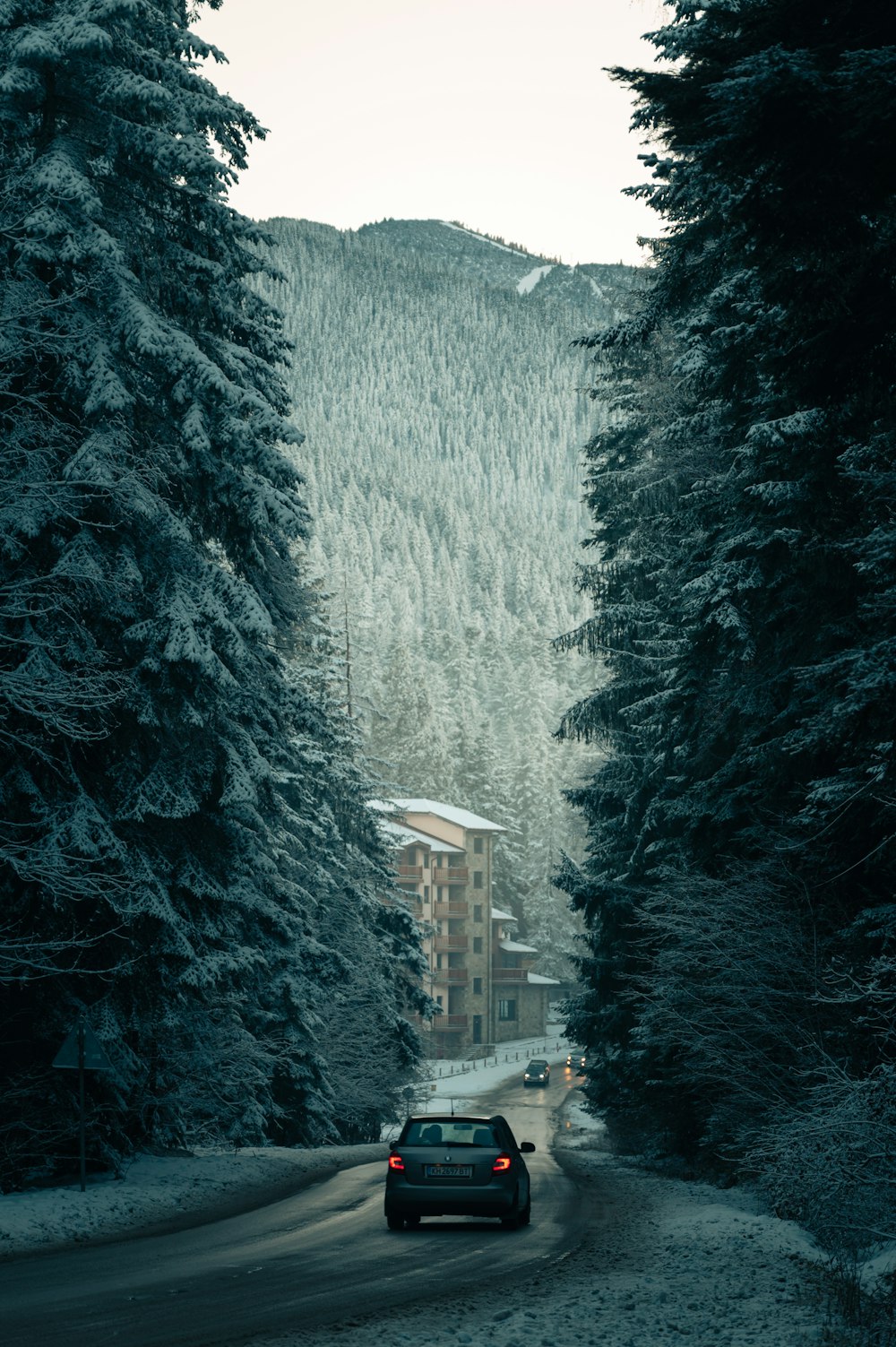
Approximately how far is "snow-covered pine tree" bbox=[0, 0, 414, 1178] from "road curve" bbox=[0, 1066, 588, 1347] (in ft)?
10.0

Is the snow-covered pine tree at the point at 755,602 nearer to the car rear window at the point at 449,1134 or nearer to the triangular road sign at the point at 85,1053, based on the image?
the car rear window at the point at 449,1134

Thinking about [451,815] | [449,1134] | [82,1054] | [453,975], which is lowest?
[449,1134]

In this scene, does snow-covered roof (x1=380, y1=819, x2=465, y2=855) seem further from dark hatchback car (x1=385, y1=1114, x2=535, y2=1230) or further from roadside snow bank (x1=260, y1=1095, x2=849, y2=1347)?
roadside snow bank (x1=260, y1=1095, x2=849, y2=1347)

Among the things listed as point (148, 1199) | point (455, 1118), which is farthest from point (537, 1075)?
point (455, 1118)

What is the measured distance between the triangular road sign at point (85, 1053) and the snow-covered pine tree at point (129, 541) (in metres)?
0.78

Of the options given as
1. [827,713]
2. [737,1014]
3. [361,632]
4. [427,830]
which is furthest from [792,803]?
[361,632]

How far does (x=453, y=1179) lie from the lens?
16156mm

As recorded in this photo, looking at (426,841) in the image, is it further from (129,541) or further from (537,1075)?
(129,541)

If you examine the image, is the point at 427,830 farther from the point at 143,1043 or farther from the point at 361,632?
the point at 143,1043

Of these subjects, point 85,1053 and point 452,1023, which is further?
point 452,1023

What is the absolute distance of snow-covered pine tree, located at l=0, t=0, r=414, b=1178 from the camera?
17.4 metres

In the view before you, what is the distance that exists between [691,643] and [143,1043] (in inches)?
358

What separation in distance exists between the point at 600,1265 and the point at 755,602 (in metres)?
9.05

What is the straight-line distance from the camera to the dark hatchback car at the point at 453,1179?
16078mm
